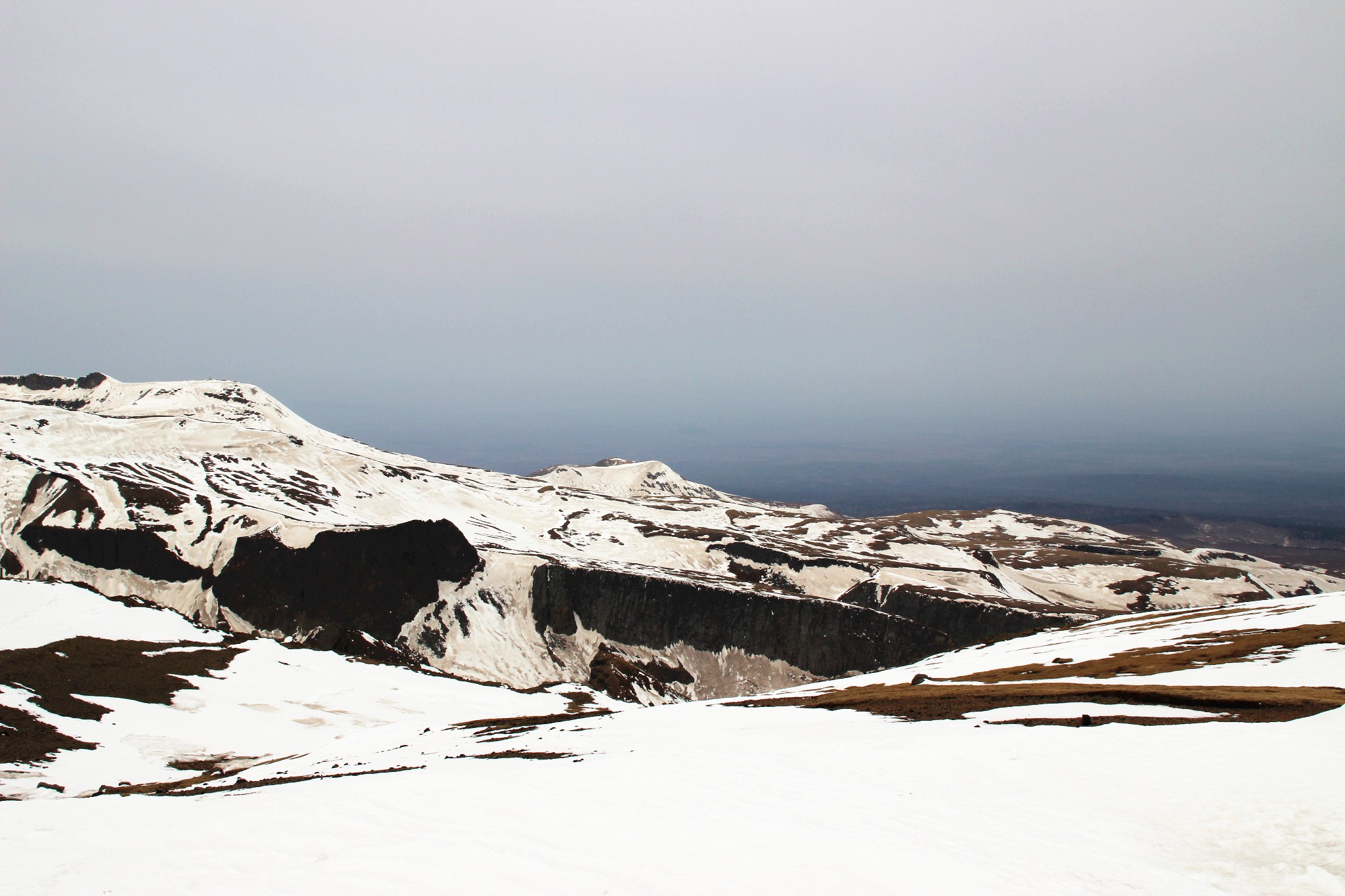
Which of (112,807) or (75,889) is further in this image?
(112,807)

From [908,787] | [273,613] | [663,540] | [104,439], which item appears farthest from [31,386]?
[908,787]

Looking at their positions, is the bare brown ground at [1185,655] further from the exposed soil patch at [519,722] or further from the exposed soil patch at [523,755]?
the exposed soil patch at [523,755]

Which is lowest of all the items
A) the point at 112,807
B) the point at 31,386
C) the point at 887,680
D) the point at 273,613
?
the point at 273,613

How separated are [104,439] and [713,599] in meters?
112

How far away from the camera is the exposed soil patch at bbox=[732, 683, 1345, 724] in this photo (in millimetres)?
21594

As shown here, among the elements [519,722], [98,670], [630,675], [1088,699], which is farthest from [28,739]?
[630,675]

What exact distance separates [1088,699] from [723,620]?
67199 mm

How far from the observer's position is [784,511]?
616ft

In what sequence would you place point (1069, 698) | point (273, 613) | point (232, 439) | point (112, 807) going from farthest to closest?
point (232, 439) → point (273, 613) → point (1069, 698) → point (112, 807)

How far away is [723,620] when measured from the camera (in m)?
91.2

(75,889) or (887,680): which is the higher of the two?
(75,889)

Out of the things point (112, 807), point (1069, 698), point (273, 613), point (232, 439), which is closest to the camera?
point (112, 807)

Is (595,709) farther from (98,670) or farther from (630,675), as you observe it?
(98,670)

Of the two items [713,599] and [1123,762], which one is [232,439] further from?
[1123,762]
